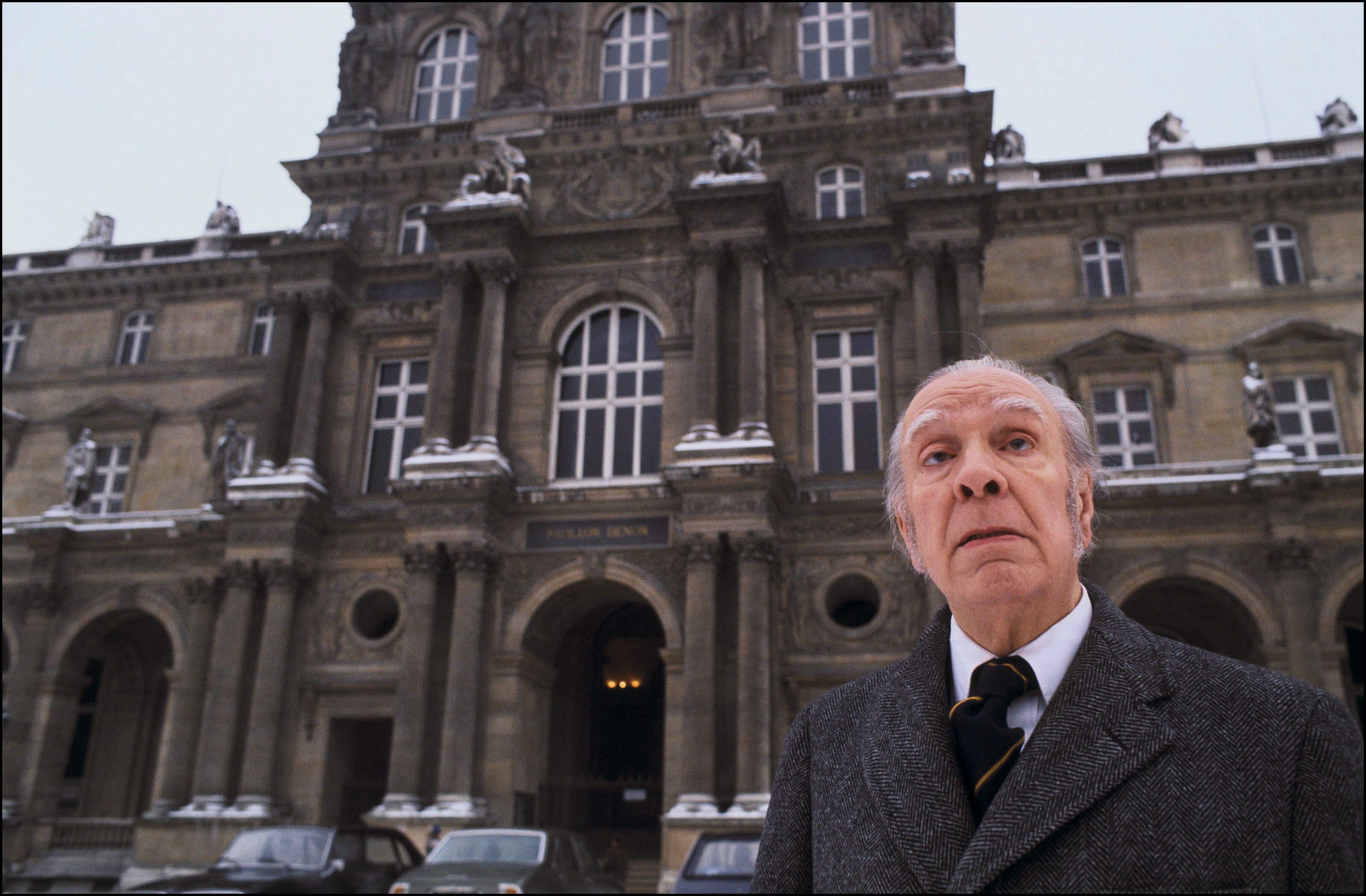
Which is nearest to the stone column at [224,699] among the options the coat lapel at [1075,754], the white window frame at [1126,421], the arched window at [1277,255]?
the white window frame at [1126,421]

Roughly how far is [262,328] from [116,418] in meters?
4.73

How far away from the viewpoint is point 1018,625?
7.77 feet

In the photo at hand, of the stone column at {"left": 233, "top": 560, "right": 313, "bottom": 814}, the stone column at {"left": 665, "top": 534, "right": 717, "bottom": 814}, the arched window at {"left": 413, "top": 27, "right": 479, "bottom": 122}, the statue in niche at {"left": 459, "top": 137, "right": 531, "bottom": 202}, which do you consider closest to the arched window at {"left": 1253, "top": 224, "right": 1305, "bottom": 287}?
the stone column at {"left": 665, "top": 534, "right": 717, "bottom": 814}

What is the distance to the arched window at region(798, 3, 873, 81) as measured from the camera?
2716 cm

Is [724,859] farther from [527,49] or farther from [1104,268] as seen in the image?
[527,49]

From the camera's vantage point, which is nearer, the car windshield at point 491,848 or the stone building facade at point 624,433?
the car windshield at point 491,848

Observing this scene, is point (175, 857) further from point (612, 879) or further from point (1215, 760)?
point (1215, 760)

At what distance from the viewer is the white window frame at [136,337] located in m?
32.6

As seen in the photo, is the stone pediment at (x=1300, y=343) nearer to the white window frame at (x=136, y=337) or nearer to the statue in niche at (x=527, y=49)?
the statue in niche at (x=527, y=49)

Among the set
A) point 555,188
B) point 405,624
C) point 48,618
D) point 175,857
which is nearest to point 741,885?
point 405,624

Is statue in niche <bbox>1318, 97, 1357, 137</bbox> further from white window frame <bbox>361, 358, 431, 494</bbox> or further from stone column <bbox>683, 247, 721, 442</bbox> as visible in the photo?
white window frame <bbox>361, 358, 431, 494</bbox>

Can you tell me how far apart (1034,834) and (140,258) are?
37.1 m

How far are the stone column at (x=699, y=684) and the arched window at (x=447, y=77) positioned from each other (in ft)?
48.2

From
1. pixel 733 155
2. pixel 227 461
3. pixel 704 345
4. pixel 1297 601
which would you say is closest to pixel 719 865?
pixel 704 345
